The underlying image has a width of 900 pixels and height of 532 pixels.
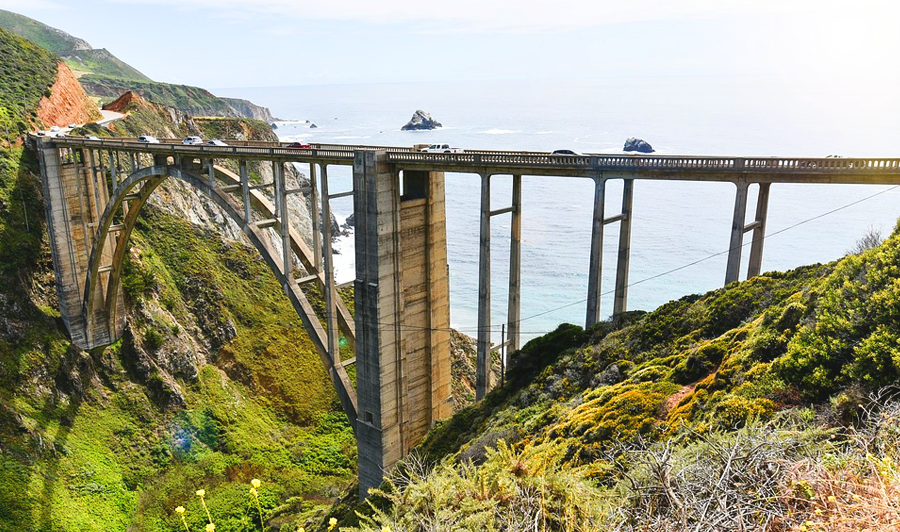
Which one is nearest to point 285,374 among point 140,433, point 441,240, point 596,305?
point 140,433

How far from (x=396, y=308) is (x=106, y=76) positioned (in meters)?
117

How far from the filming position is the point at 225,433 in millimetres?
31234

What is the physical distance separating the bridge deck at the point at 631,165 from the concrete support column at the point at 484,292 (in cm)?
96

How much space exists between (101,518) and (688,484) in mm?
26616

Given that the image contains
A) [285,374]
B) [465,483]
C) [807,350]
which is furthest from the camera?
[285,374]

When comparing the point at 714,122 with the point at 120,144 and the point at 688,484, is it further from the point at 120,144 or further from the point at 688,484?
the point at 688,484

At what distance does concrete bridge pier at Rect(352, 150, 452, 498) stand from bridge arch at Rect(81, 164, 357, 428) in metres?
1.73

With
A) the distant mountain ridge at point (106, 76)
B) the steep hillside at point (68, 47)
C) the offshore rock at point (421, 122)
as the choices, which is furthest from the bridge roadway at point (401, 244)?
the offshore rock at point (421, 122)

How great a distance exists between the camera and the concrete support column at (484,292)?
1852 cm

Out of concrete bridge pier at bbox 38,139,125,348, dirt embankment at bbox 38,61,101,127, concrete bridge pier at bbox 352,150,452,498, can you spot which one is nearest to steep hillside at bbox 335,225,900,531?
concrete bridge pier at bbox 352,150,452,498

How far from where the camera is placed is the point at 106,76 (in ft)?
367

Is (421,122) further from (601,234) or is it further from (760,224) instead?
(760,224)

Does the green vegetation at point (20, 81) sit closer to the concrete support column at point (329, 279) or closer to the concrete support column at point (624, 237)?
the concrete support column at point (329, 279)

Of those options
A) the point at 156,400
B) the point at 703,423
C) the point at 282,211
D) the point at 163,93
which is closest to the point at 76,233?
the point at 156,400
